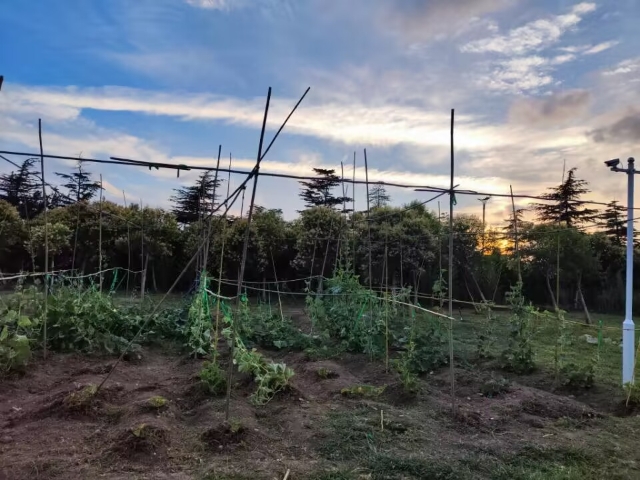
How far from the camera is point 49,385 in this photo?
457 cm

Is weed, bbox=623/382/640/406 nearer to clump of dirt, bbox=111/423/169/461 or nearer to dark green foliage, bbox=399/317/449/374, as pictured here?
dark green foliage, bbox=399/317/449/374

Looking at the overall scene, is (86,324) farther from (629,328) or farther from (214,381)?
(629,328)

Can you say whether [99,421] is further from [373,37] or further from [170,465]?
[373,37]

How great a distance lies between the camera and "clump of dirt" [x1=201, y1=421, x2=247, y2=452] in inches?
123

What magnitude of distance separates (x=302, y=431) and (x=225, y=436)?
22.0 inches

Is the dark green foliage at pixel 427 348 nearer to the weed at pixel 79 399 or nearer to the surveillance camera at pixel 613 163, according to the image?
the surveillance camera at pixel 613 163

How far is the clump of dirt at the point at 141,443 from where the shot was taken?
Answer: 2.96m

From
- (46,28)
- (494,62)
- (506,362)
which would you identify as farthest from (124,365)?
(494,62)

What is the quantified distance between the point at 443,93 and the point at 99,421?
5.37 m

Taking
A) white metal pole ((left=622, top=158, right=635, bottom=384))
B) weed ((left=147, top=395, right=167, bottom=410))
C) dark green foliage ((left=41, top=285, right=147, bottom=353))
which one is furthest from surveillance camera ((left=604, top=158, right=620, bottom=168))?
dark green foliage ((left=41, top=285, right=147, bottom=353))

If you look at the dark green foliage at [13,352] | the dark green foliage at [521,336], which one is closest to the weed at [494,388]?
the dark green foliage at [521,336]

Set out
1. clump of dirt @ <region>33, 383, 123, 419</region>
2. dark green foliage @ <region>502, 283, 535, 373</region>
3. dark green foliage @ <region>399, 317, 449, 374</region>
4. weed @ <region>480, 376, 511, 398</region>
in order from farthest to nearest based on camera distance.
Answer: dark green foliage @ <region>502, 283, 535, 373</region> → dark green foliage @ <region>399, 317, 449, 374</region> → weed @ <region>480, 376, 511, 398</region> → clump of dirt @ <region>33, 383, 123, 419</region>

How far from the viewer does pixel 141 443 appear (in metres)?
3.01

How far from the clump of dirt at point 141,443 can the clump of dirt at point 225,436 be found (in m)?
0.26
